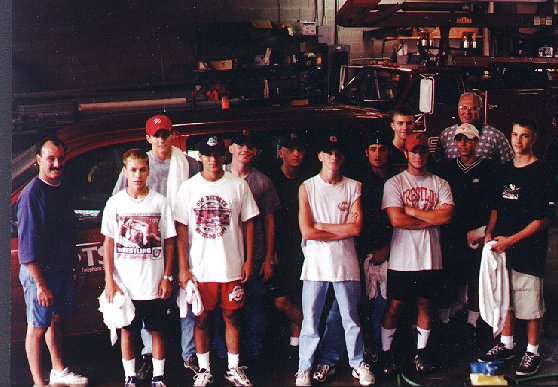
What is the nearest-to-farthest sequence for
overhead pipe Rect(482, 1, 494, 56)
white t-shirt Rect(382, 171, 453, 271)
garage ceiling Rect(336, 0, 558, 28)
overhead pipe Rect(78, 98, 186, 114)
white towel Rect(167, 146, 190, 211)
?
white towel Rect(167, 146, 190, 211) < white t-shirt Rect(382, 171, 453, 271) < overhead pipe Rect(78, 98, 186, 114) < garage ceiling Rect(336, 0, 558, 28) < overhead pipe Rect(482, 1, 494, 56)

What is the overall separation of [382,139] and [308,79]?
96cm

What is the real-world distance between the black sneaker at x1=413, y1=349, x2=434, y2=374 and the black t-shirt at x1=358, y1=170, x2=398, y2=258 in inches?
29.8

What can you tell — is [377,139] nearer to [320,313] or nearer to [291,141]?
[291,141]

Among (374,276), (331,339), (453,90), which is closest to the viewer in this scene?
(331,339)

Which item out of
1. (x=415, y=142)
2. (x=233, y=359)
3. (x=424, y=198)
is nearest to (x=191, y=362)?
(x=233, y=359)

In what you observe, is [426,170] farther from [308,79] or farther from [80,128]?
[80,128]

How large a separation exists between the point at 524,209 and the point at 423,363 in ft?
3.95

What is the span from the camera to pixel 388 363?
4.30 meters

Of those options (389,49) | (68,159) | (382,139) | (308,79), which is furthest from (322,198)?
(389,49)

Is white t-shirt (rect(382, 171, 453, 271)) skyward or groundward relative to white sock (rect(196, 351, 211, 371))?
skyward

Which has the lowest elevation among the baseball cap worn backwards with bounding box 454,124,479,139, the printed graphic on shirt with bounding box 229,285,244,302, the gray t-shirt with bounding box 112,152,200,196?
the printed graphic on shirt with bounding box 229,285,244,302

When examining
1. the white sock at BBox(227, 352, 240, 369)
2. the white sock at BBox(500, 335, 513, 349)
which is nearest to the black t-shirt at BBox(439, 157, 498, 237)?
the white sock at BBox(500, 335, 513, 349)

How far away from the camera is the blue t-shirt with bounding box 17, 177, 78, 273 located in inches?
160

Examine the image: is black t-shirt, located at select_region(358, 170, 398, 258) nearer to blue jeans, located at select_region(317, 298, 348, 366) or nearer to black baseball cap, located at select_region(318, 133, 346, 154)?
black baseball cap, located at select_region(318, 133, 346, 154)
